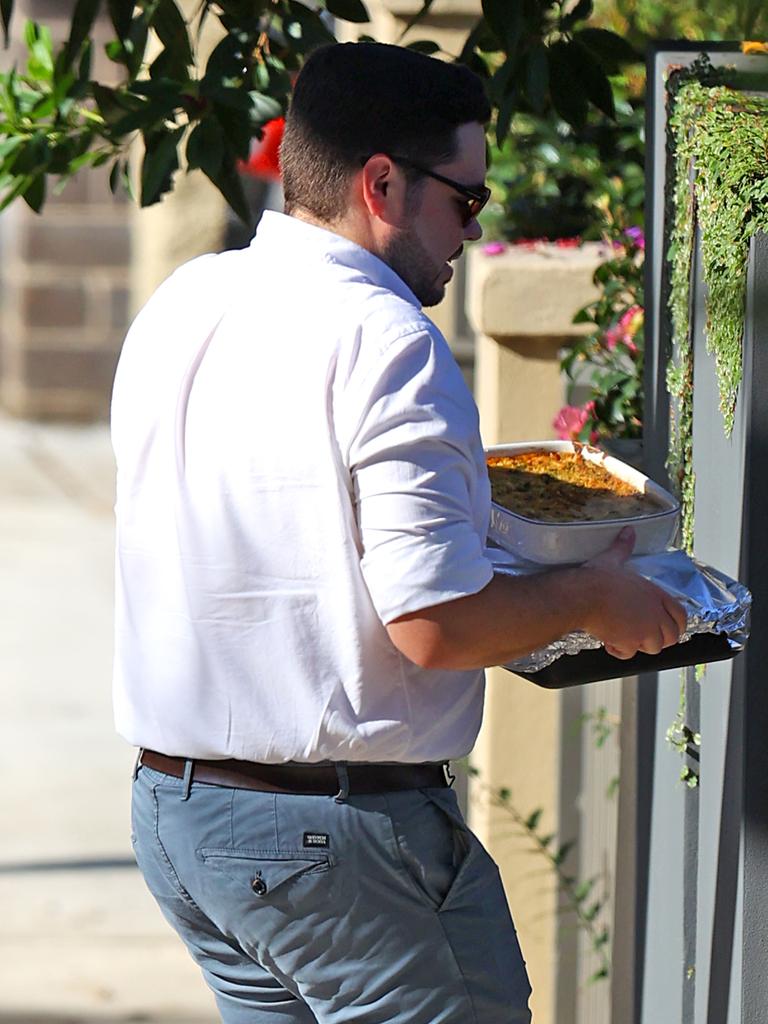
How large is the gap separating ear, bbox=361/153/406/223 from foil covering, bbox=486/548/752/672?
0.44 m

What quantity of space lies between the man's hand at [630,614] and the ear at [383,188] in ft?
1.56

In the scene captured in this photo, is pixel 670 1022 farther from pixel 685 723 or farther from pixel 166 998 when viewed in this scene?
pixel 166 998

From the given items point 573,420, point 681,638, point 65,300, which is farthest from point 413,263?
point 65,300

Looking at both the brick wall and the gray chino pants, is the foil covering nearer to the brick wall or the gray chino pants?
the gray chino pants

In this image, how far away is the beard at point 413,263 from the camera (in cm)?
201

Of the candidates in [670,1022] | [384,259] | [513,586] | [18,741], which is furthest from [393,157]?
[18,741]

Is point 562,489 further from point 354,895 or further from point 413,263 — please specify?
point 354,895

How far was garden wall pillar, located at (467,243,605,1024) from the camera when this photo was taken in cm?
392

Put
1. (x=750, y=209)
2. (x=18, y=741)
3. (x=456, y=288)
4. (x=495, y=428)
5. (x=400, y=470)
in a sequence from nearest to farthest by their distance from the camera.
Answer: (x=400, y=470), (x=750, y=209), (x=495, y=428), (x=456, y=288), (x=18, y=741)

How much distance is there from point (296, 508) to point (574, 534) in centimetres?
34

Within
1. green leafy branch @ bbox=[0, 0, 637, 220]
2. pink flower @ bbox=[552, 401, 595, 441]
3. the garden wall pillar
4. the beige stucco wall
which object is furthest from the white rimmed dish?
the beige stucco wall

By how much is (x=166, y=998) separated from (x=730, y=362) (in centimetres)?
286

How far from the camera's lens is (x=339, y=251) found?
78.2 inches

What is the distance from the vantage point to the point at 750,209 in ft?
7.20
